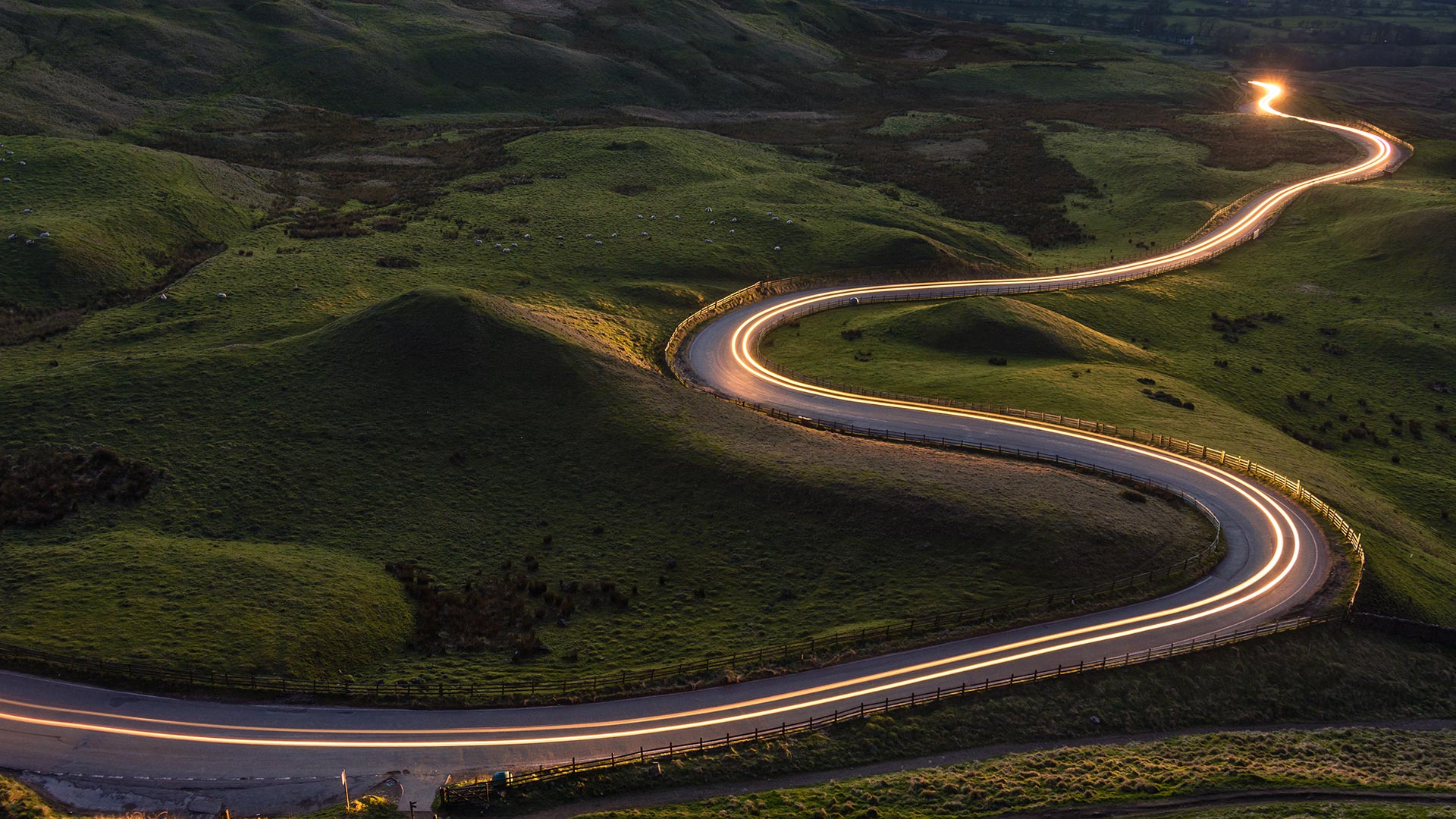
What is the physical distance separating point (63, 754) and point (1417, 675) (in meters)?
62.0

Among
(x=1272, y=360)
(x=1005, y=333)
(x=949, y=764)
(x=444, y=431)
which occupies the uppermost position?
(x=1272, y=360)

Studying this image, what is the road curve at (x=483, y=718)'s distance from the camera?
1421 inches

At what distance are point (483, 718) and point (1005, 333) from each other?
6373 cm

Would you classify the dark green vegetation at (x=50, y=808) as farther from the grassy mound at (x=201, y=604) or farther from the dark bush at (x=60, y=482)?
the dark bush at (x=60, y=482)

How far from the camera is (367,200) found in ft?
401

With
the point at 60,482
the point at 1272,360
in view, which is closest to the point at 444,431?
the point at 60,482

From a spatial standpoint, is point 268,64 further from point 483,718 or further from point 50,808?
point 50,808

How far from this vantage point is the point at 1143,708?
4369 cm

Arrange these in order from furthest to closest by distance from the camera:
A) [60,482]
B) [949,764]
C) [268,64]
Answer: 1. [268,64]
2. [60,482]
3. [949,764]

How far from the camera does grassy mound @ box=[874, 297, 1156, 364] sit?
87.5 m

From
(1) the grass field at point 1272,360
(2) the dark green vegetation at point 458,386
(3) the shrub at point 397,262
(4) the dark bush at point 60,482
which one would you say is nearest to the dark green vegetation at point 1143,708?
(1) the grass field at point 1272,360

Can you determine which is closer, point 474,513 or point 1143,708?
point 1143,708

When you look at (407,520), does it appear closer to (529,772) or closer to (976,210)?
(529,772)

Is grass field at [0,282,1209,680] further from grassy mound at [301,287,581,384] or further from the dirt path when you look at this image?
the dirt path
